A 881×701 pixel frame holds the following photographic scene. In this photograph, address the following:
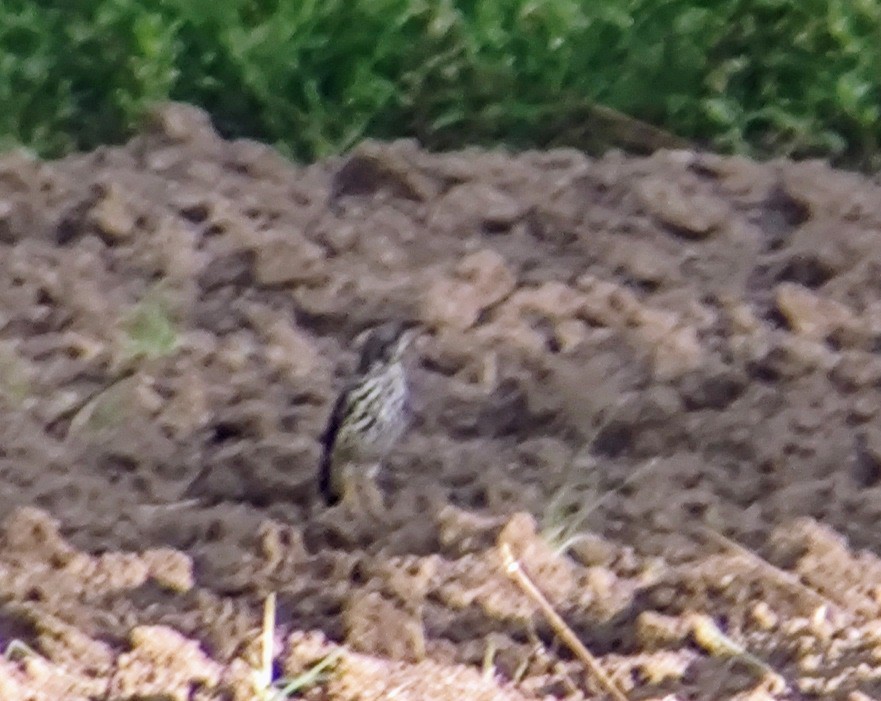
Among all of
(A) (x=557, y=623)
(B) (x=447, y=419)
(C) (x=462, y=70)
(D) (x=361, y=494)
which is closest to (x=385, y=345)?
(B) (x=447, y=419)

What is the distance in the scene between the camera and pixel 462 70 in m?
4.52

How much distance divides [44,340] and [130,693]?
1.26 m

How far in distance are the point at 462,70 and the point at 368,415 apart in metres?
1.77

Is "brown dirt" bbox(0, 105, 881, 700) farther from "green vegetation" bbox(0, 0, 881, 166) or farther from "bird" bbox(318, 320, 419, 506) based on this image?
"green vegetation" bbox(0, 0, 881, 166)

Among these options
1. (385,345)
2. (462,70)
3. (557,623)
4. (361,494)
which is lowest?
(557,623)

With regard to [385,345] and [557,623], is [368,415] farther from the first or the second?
[557,623]

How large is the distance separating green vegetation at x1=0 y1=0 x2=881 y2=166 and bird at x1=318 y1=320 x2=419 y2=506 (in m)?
1.32

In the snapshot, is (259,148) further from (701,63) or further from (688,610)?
(688,610)

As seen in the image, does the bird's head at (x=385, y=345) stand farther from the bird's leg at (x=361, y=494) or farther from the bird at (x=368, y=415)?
the bird's leg at (x=361, y=494)

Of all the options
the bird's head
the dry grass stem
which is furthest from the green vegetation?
the dry grass stem

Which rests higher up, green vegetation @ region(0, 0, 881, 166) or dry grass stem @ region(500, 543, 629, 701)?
green vegetation @ region(0, 0, 881, 166)

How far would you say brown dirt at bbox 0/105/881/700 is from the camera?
8.14ft

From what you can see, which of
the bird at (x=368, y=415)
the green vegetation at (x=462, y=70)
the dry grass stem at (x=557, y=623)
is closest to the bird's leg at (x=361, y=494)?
the bird at (x=368, y=415)

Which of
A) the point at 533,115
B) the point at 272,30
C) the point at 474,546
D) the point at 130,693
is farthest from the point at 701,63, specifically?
the point at 130,693
